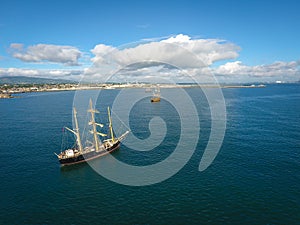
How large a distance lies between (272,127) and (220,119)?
25326 mm

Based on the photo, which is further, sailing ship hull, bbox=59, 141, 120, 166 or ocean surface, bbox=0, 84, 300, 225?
sailing ship hull, bbox=59, 141, 120, 166

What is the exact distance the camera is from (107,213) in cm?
4581

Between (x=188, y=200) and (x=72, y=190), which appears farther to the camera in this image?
(x=72, y=190)

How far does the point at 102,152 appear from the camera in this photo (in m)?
75.8

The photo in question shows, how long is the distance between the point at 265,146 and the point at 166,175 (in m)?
39.2

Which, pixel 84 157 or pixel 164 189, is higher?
pixel 84 157

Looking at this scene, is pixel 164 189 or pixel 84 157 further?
pixel 84 157

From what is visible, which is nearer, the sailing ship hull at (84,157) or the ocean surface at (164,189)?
the ocean surface at (164,189)

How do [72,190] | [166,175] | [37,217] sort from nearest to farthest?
[37,217], [72,190], [166,175]

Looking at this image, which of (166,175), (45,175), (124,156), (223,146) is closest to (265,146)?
(223,146)

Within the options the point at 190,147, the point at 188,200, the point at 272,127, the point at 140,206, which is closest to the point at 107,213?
the point at 140,206

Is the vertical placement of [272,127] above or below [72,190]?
above

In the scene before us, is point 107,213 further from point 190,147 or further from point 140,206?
point 190,147

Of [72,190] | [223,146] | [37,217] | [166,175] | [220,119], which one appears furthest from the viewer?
[220,119]
